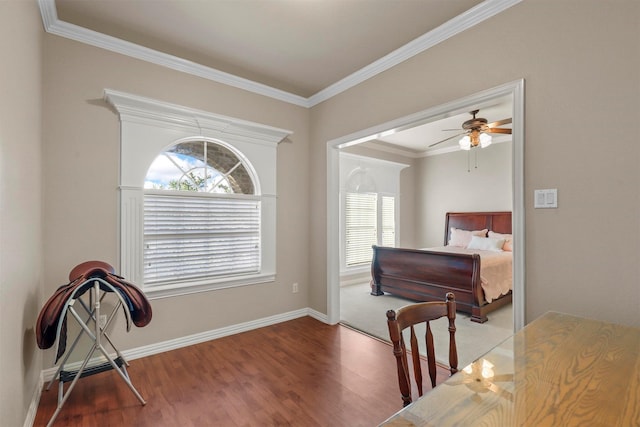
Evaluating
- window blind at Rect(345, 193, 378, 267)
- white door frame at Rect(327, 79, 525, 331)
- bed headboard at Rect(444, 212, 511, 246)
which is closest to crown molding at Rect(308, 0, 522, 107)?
white door frame at Rect(327, 79, 525, 331)

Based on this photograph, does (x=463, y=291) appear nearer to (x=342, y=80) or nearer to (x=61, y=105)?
(x=342, y=80)

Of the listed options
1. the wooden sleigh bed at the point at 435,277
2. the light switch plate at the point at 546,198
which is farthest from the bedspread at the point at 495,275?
the light switch plate at the point at 546,198

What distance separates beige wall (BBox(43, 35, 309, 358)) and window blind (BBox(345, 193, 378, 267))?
3.10 meters

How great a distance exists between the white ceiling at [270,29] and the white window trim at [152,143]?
497mm

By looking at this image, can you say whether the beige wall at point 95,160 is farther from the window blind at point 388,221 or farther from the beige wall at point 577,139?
the window blind at point 388,221

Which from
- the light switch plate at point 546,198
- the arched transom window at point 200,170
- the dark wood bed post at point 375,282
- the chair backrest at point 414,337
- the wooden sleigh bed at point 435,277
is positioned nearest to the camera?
the chair backrest at point 414,337

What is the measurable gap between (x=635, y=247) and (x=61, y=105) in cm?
412

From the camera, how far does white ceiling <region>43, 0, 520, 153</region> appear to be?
2.30m

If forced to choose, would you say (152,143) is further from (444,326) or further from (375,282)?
(375,282)

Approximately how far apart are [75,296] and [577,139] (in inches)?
131

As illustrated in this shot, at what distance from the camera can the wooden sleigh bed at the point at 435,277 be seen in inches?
153

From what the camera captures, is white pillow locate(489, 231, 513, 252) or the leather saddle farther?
white pillow locate(489, 231, 513, 252)

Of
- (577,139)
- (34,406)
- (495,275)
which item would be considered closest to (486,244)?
(495,275)

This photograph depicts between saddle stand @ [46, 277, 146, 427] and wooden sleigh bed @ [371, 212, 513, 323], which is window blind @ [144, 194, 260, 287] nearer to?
saddle stand @ [46, 277, 146, 427]
